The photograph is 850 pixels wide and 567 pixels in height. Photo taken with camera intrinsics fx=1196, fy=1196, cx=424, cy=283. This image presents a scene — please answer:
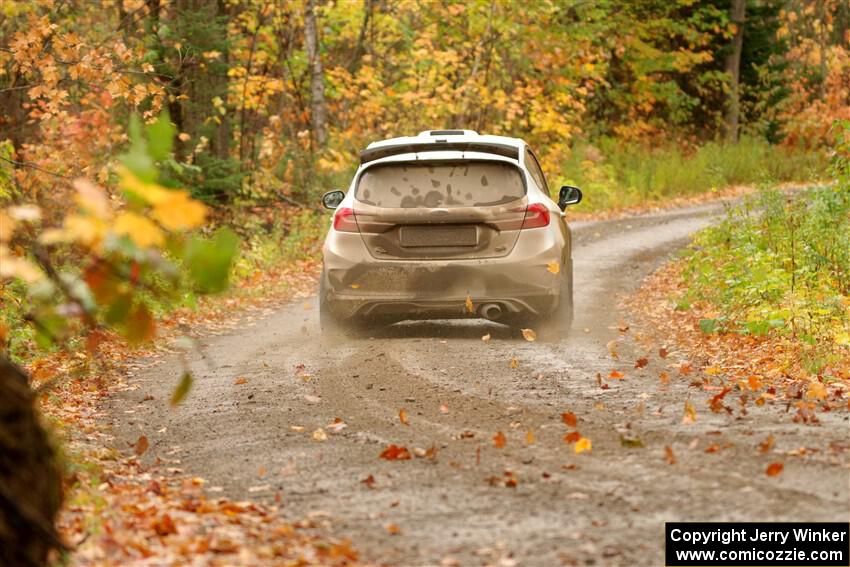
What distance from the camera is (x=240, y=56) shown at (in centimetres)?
2625

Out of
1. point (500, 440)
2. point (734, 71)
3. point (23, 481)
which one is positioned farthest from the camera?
point (734, 71)

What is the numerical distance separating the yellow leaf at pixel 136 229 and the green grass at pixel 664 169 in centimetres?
2590

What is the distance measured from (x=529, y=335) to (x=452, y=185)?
163cm

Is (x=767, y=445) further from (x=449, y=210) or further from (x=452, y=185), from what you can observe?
(x=452, y=185)

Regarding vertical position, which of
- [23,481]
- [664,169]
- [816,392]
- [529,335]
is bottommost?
[664,169]

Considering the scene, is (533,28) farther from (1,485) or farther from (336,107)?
(1,485)

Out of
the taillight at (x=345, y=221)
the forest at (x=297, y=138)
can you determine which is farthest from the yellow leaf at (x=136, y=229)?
the taillight at (x=345, y=221)

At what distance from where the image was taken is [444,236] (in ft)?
35.6

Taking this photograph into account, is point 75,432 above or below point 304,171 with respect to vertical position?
above

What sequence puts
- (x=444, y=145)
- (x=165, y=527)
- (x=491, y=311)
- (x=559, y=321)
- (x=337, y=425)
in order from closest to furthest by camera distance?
(x=165, y=527) → (x=337, y=425) → (x=491, y=311) → (x=559, y=321) → (x=444, y=145)

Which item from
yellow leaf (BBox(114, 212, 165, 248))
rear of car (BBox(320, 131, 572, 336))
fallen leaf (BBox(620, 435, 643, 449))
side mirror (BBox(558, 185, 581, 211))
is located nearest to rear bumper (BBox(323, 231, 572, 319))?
rear of car (BBox(320, 131, 572, 336))

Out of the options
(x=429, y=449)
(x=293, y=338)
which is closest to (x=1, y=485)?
(x=429, y=449)

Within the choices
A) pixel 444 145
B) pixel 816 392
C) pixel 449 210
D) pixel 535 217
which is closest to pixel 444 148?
pixel 444 145

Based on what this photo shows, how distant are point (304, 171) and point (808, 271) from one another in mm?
13070
